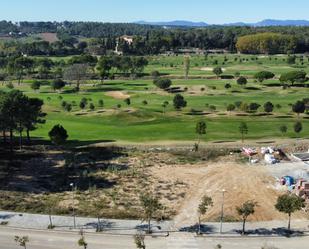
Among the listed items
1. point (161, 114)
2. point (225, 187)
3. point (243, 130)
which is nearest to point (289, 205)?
point (225, 187)

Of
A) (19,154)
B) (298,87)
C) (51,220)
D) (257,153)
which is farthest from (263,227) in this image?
A: (298,87)

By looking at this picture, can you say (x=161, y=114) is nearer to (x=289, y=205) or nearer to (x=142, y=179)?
(x=142, y=179)

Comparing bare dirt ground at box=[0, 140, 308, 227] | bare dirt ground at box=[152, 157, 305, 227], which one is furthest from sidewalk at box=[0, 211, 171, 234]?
bare dirt ground at box=[152, 157, 305, 227]

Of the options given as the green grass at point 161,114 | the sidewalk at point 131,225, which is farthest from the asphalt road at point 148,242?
the green grass at point 161,114

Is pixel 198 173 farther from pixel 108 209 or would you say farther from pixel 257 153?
pixel 108 209

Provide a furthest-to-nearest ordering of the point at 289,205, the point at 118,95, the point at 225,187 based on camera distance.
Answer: the point at 118,95, the point at 225,187, the point at 289,205

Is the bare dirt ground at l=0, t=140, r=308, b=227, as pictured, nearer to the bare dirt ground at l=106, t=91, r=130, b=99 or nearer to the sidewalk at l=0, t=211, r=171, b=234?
the sidewalk at l=0, t=211, r=171, b=234
